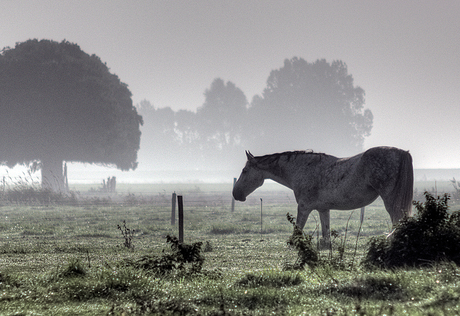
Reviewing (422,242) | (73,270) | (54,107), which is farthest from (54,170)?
(422,242)

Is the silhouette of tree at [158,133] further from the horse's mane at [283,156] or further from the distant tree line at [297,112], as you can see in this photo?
the horse's mane at [283,156]

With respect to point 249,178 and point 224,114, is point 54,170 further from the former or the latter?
point 224,114

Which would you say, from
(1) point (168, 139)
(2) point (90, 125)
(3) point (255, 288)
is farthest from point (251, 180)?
(1) point (168, 139)

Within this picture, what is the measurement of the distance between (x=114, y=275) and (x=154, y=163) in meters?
136

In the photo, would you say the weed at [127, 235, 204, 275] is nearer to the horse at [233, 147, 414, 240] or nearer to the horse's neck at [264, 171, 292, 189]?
the horse at [233, 147, 414, 240]

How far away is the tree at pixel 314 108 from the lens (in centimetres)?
8706

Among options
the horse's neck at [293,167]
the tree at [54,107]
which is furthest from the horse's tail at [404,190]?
the tree at [54,107]

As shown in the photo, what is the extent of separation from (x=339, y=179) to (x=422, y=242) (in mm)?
2878

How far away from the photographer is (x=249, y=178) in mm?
11047

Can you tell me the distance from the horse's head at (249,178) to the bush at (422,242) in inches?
175

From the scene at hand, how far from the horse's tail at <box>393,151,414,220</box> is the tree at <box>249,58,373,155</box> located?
80910 mm

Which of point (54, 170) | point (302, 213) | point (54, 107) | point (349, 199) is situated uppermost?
point (54, 107)

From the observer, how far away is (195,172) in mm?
129875

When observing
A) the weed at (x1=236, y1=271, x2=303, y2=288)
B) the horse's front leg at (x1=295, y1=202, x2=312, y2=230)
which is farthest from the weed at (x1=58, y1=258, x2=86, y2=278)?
the horse's front leg at (x1=295, y1=202, x2=312, y2=230)
